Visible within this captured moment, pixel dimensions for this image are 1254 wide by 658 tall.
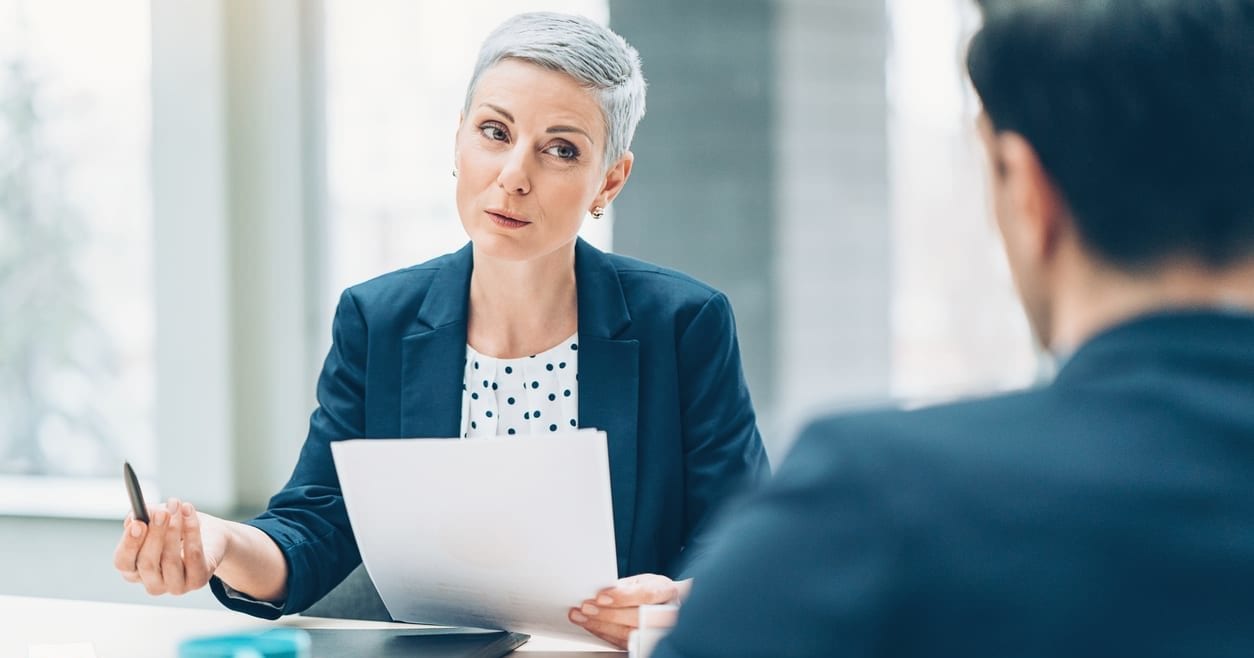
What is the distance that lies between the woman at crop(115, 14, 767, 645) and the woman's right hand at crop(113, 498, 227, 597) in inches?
5.1

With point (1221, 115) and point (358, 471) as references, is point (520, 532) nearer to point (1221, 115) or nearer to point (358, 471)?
point (358, 471)

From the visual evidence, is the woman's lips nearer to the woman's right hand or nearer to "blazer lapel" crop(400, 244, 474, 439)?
"blazer lapel" crop(400, 244, 474, 439)

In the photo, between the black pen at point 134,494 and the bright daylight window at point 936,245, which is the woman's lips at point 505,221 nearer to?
the black pen at point 134,494

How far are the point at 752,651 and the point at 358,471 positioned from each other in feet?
2.46

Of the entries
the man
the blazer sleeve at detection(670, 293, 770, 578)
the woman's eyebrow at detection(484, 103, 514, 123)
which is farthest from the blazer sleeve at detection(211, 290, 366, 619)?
the man

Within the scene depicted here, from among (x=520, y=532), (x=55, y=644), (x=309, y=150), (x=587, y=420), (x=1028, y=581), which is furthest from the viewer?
(x=309, y=150)

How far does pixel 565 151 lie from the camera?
5.46 ft

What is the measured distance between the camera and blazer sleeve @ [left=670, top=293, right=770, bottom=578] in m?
1.70

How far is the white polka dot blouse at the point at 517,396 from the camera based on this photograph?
1.75 metres

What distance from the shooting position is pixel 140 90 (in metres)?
3.02

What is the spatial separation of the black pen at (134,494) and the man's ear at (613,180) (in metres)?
0.80

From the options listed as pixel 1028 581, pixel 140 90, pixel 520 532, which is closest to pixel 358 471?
pixel 520 532

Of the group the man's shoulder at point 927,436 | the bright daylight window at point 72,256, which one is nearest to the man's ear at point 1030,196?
the man's shoulder at point 927,436

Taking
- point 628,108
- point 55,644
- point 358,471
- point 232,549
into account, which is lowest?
point 55,644
